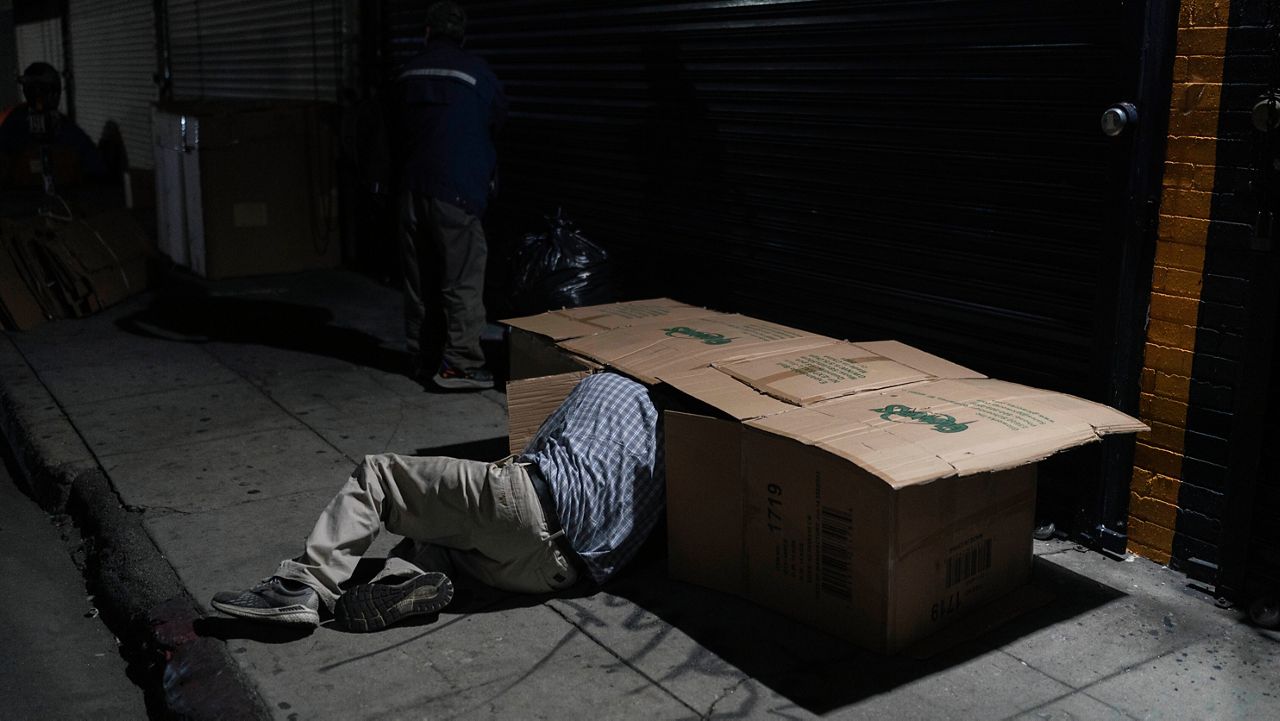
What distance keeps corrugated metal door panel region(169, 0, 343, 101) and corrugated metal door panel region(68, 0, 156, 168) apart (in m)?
1.65

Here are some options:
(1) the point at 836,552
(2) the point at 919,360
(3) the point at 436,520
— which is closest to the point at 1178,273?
(2) the point at 919,360

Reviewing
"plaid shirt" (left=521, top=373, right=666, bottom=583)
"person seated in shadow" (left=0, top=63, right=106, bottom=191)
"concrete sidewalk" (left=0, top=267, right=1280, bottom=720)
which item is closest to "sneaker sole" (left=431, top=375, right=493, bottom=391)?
"concrete sidewalk" (left=0, top=267, right=1280, bottom=720)

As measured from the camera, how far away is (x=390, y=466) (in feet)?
12.6

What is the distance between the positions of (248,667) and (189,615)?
0.48 m

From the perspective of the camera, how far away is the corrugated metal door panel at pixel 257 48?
1035 centimetres

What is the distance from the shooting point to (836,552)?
11.8 feet

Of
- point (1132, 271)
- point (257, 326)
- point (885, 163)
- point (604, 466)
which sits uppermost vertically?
point (885, 163)

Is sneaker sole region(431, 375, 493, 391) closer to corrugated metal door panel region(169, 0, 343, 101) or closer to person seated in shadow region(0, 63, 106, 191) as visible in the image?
corrugated metal door panel region(169, 0, 343, 101)

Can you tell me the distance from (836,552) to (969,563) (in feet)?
1.59

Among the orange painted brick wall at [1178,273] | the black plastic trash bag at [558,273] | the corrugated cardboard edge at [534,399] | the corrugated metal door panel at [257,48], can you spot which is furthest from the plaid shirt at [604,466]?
the corrugated metal door panel at [257,48]

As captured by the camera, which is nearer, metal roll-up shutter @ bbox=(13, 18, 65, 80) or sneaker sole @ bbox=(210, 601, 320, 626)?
sneaker sole @ bbox=(210, 601, 320, 626)

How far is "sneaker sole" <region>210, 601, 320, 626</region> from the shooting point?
3611 millimetres

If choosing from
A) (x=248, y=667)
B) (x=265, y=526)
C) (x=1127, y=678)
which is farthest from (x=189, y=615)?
(x=1127, y=678)

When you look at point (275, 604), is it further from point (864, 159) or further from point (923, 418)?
point (864, 159)
